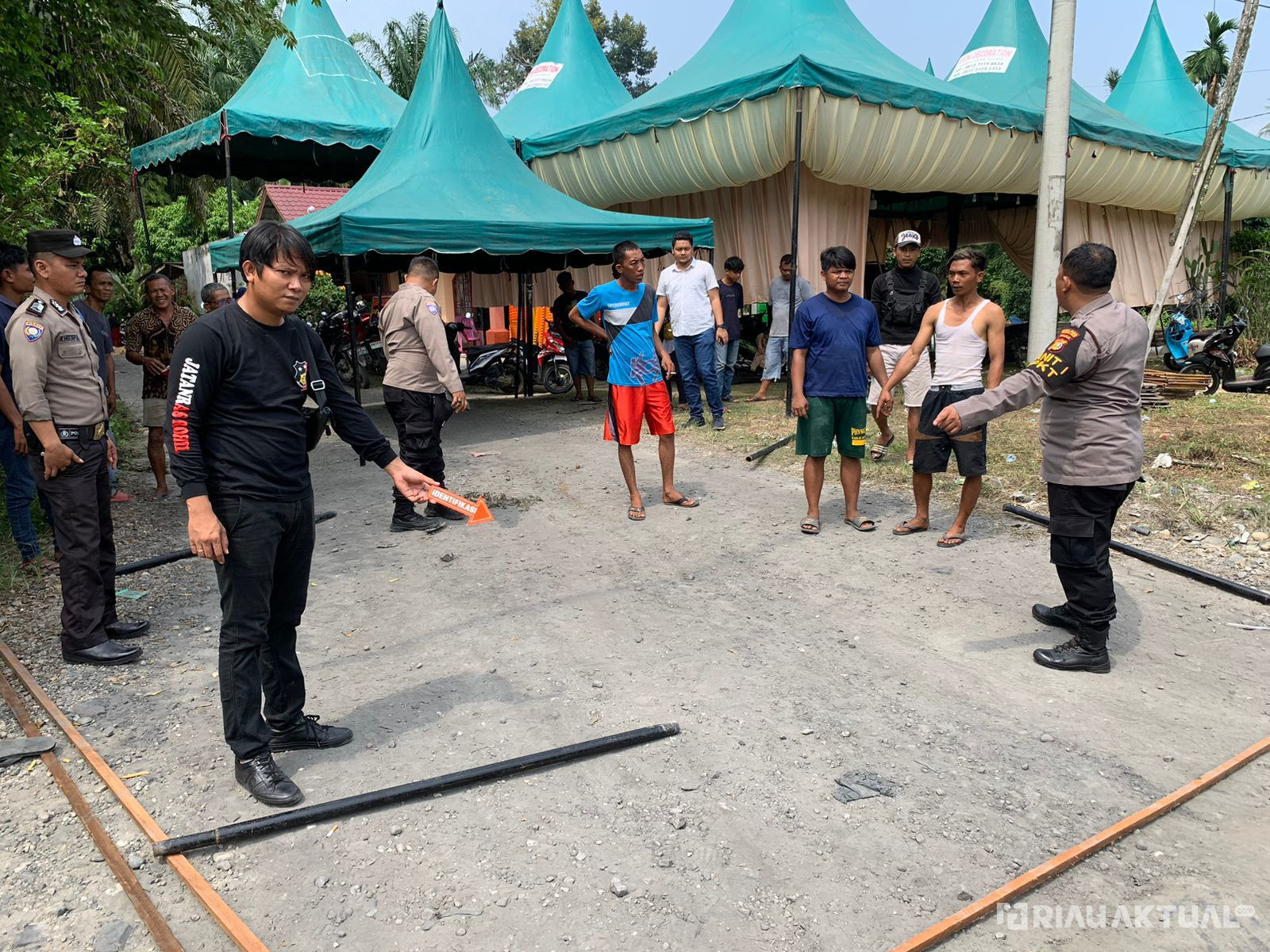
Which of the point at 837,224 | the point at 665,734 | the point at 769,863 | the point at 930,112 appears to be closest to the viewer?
the point at 769,863

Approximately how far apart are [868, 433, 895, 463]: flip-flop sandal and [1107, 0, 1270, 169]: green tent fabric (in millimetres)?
12500

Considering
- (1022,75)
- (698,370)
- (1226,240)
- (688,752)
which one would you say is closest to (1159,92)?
(1226,240)

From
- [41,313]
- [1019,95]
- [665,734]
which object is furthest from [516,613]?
[1019,95]

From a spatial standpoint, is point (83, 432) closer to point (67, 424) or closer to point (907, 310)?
point (67, 424)

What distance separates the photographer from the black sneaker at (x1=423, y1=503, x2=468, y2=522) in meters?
6.36

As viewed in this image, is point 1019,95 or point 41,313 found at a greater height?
point 1019,95

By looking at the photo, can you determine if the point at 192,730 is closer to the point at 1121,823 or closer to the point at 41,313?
the point at 41,313

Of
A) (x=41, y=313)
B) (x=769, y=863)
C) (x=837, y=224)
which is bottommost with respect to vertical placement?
(x=769, y=863)

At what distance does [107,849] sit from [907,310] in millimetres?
5977

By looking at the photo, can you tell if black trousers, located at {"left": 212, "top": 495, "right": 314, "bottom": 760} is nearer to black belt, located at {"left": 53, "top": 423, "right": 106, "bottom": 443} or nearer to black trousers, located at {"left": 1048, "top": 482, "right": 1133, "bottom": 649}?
black belt, located at {"left": 53, "top": 423, "right": 106, "bottom": 443}

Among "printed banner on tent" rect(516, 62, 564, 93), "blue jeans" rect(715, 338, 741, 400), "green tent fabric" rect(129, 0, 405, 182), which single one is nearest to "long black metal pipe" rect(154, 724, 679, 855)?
"blue jeans" rect(715, 338, 741, 400)

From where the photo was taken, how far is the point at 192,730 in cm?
340

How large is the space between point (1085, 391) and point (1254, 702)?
1.35 m

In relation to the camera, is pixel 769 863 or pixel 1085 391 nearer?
pixel 769 863
